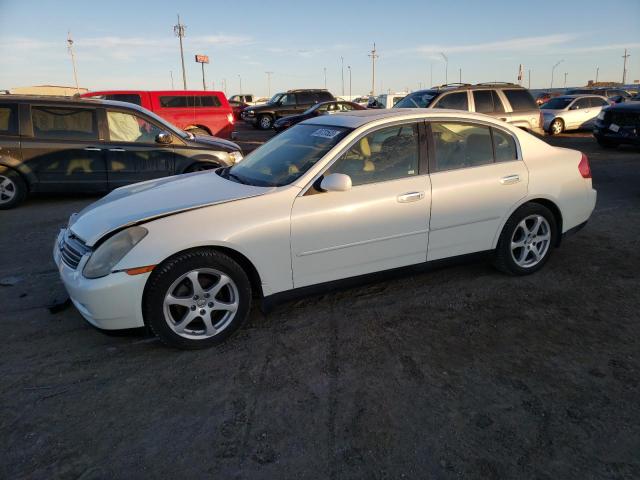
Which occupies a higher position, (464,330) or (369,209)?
(369,209)

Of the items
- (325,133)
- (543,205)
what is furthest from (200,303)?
(543,205)

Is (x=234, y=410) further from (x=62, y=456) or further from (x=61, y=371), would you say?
(x=61, y=371)

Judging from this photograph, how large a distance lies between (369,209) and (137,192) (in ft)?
6.21

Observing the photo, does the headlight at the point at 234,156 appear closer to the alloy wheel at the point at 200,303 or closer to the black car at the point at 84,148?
the black car at the point at 84,148

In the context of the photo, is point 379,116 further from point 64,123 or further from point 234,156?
point 64,123

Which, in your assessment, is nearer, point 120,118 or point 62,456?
point 62,456

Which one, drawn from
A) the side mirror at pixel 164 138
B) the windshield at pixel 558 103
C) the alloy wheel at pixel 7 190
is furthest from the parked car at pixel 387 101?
the alloy wheel at pixel 7 190

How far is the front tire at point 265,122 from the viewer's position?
25.0m

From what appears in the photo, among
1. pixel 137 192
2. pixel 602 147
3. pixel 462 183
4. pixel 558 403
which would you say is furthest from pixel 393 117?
pixel 602 147

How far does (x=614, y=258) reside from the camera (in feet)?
16.7

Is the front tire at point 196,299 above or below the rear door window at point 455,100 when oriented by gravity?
below

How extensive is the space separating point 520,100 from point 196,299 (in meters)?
11.4

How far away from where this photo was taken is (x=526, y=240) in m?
4.54

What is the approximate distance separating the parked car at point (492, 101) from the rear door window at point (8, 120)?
8.41 metres
